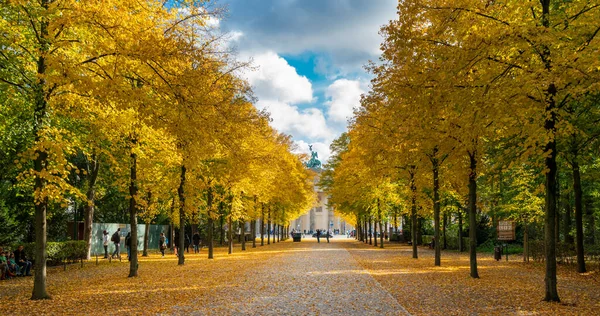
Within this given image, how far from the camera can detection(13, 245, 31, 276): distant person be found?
66.3 ft

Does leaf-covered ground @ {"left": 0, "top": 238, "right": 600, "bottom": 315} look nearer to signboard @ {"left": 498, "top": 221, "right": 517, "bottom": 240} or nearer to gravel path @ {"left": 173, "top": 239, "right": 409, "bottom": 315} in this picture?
gravel path @ {"left": 173, "top": 239, "right": 409, "bottom": 315}

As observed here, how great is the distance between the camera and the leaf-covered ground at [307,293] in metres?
11.0

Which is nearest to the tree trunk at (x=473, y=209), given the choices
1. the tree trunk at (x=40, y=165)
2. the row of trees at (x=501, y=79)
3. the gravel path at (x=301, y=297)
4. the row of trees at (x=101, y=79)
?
the row of trees at (x=501, y=79)

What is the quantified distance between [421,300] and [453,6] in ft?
22.8

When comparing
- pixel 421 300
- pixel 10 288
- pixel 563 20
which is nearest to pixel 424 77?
pixel 563 20

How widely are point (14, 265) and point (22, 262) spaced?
358 millimetres

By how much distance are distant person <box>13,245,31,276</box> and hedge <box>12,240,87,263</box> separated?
1.57 metres

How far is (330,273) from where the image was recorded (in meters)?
19.3

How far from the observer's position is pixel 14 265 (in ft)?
65.1

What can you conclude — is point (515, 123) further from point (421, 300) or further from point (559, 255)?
point (559, 255)

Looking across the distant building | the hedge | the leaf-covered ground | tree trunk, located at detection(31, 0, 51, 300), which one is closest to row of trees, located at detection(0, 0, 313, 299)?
tree trunk, located at detection(31, 0, 51, 300)

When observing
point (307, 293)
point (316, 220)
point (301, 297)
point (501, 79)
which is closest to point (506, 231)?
point (307, 293)

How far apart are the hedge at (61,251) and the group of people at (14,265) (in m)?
1.27

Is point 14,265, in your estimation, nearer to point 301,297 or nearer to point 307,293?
point 307,293
